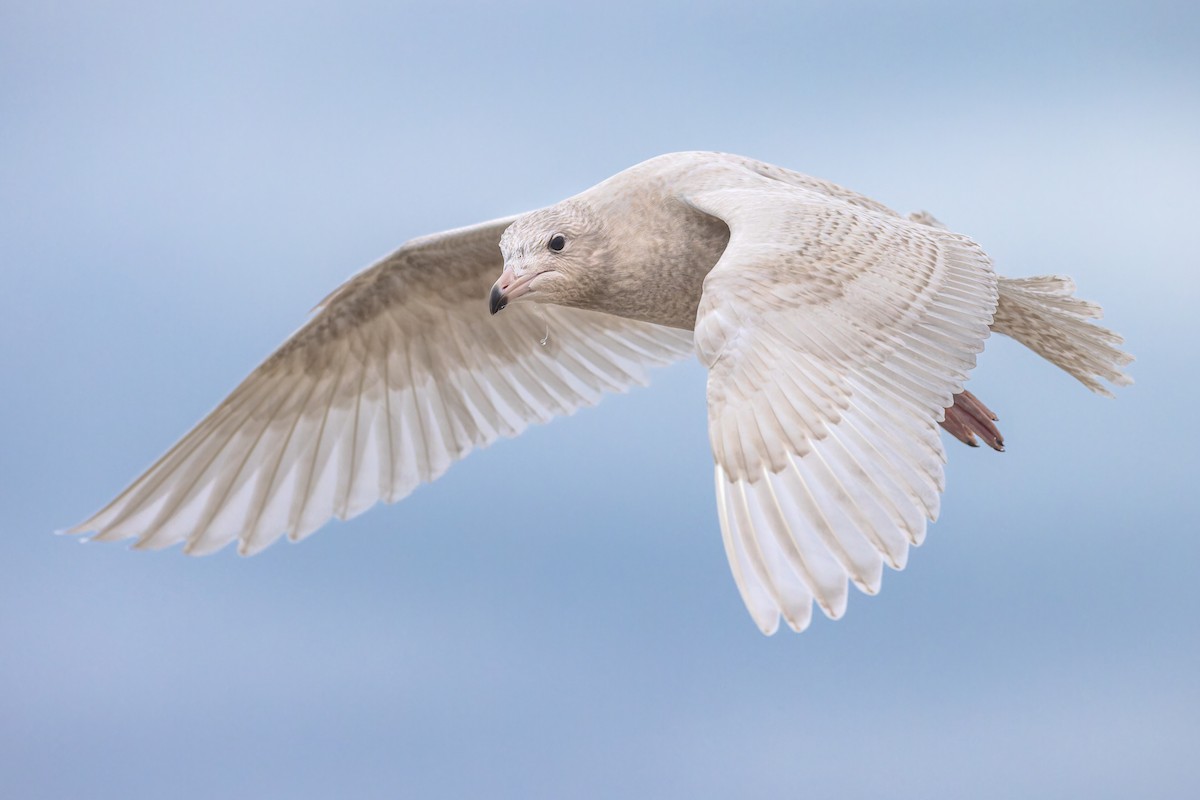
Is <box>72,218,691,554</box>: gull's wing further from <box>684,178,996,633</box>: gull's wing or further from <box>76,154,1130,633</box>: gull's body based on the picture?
<box>684,178,996,633</box>: gull's wing

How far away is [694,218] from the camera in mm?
6277

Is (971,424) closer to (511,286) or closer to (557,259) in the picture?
(557,259)

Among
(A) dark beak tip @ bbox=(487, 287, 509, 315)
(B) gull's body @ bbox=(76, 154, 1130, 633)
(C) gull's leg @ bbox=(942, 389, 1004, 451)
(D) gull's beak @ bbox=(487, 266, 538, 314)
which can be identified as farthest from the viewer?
(C) gull's leg @ bbox=(942, 389, 1004, 451)

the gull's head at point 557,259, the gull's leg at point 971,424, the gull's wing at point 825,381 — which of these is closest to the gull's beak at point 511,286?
the gull's head at point 557,259

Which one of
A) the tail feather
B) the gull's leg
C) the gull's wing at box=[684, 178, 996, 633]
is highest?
the gull's wing at box=[684, 178, 996, 633]

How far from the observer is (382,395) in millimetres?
7879

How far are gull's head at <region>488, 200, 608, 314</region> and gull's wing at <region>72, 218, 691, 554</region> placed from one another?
0.81 metres

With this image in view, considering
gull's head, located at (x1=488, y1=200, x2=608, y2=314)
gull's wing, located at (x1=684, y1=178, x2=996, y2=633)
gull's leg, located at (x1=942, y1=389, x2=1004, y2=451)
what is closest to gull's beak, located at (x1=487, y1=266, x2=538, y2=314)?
gull's head, located at (x1=488, y1=200, x2=608, y2=314)

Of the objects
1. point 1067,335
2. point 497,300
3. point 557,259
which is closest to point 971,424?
point 1067,335

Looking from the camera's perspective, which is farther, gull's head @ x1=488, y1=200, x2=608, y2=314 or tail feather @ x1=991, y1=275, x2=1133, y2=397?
tail feather @ x1=991, y1=275, x2=1133, y2=397

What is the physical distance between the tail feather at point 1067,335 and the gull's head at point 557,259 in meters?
1.93

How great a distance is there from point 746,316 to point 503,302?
1.46 meters

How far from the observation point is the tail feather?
6648mm

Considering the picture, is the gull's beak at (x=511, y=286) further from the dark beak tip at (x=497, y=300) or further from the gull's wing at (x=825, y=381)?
the gull's wing at (x=825, y=381)
